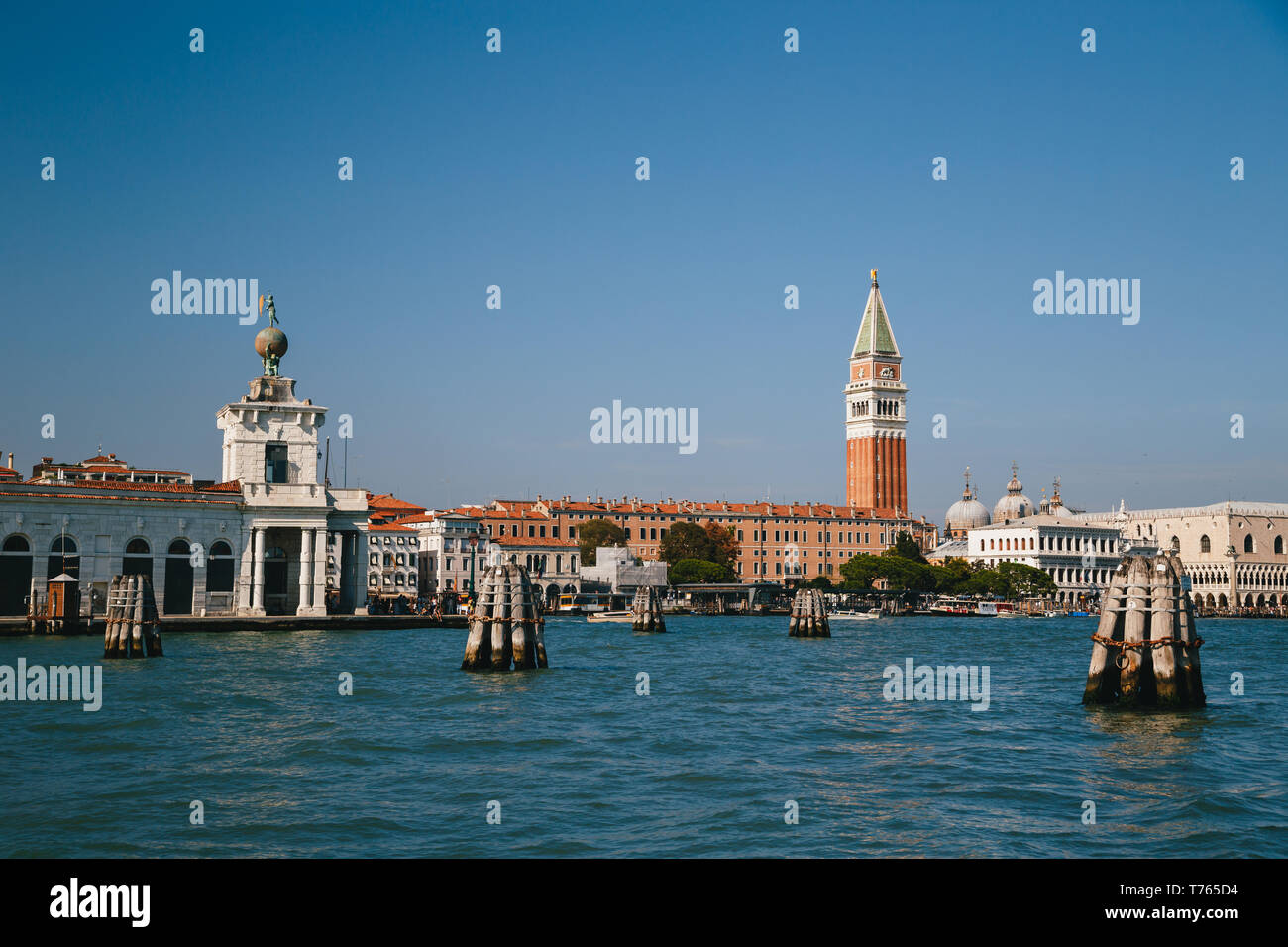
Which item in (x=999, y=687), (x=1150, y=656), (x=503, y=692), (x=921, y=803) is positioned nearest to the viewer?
(x=921, y=803)

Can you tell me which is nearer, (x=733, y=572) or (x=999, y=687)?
(x=999, y=687)

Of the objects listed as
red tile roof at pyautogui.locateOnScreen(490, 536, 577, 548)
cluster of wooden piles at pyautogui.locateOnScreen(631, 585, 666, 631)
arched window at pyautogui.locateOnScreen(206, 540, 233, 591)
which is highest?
red tile roof at pyautogui.locateOnScreen(490, 536, 577, 548)

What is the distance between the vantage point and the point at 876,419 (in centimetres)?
14138

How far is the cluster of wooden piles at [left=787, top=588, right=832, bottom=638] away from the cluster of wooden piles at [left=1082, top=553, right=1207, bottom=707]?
120 ft

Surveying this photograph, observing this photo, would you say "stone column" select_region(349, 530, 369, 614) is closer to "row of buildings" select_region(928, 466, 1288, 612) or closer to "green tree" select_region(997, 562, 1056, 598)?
"green tree" select_region(997, 562, 1056, 598)

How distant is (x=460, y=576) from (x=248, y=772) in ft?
262

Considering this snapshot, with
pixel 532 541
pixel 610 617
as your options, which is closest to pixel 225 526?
pixel 610 617

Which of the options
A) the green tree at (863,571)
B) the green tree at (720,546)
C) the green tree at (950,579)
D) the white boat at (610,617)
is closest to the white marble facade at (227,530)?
the white boat at (610,617)

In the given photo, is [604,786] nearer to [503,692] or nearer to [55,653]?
[503,692]

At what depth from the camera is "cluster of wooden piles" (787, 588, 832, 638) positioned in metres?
58.7

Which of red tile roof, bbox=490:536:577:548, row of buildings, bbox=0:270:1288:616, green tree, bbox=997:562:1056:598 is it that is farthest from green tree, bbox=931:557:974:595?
red tile roof, bbox=490:536:577:548
